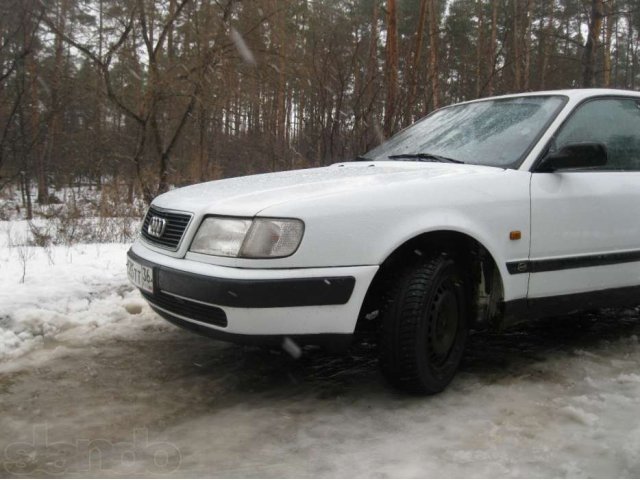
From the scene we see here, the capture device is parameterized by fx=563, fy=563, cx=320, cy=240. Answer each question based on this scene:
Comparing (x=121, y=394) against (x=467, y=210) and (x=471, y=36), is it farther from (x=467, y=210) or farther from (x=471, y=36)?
(x=471, y=36)

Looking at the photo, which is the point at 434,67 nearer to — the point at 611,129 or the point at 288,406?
the point at 611,129

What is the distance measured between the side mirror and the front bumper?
1248mm

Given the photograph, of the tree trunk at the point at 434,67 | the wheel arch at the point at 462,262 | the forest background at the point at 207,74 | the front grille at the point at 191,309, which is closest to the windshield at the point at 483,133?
the wheel arch at the point at 462,262

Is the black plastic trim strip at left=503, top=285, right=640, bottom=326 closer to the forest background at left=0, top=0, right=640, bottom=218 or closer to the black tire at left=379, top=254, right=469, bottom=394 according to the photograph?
the black tire at left=379, top=254, right=469, bottom=394

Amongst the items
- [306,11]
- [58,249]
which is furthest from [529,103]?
[306,11]

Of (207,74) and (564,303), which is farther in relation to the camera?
(207,74)

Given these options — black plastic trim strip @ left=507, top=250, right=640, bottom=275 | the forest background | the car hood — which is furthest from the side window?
the forest background

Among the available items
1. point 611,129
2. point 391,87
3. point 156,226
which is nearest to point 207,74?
point 391,87

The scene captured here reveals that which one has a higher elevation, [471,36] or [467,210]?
[471,36]

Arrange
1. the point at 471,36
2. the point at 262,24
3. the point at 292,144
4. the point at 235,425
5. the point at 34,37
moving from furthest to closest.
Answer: the point at 471,36, the point at 292,144, the point at 262,24, the point at 34,37, the point at 235,425

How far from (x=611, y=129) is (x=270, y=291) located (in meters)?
Answer: 2.49

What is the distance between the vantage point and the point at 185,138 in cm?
2311

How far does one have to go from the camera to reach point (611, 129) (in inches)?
138

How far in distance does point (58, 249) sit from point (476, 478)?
5.20 meters
